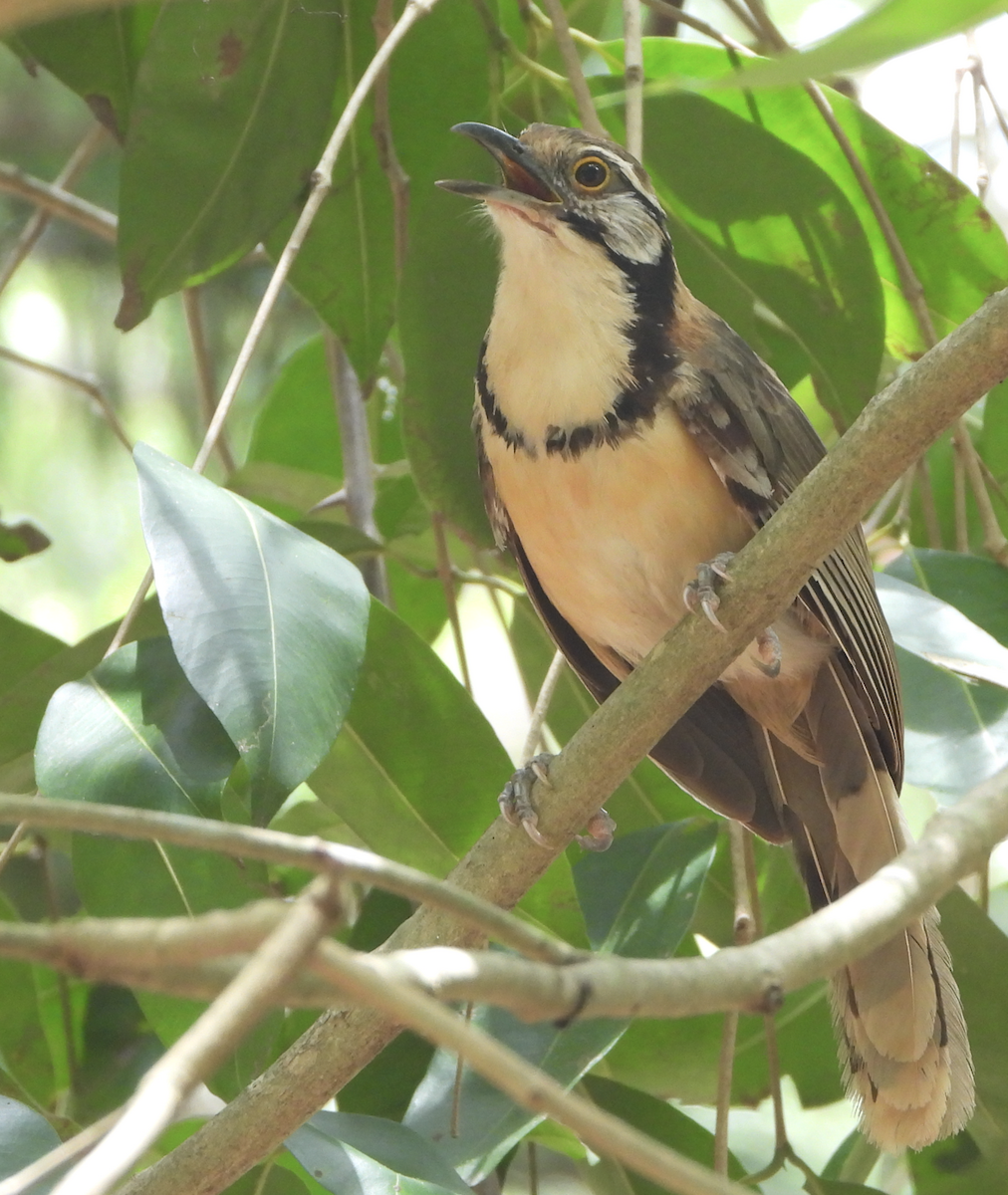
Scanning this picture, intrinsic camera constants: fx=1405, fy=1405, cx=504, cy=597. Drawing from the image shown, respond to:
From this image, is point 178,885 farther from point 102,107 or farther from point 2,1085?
point 102,107

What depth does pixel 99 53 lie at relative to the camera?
2.67 m

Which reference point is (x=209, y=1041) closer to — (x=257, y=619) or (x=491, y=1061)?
(x=491, y=1061)

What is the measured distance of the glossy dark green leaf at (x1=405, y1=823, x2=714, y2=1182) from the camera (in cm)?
198

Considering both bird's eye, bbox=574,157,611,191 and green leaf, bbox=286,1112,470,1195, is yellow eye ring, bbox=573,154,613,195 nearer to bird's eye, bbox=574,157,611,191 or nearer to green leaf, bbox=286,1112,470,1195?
bird's eye, bbox=574,157,611,191

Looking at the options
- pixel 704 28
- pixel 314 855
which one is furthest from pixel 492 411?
pixel 314 855

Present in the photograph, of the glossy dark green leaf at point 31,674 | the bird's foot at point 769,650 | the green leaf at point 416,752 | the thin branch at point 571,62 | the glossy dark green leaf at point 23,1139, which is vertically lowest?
the glossy dark green leaf at point 23,1139

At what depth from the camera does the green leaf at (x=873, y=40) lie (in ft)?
3.07

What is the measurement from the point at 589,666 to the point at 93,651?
0.98 metres

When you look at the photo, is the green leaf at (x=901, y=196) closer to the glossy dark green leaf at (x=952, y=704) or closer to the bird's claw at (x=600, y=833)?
the glossy dark green leaf at (x=952, y=704)

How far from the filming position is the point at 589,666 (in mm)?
2861

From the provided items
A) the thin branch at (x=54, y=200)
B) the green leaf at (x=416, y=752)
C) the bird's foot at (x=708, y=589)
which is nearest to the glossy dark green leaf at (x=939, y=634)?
the bird's foot at (x=708, y=589)

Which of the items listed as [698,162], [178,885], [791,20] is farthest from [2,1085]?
[791,20]

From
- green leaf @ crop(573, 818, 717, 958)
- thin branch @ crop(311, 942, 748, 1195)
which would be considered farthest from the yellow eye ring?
thin branch @ crop(311, 942, 748, 1195)

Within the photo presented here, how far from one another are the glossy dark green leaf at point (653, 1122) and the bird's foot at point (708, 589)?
906 mm
